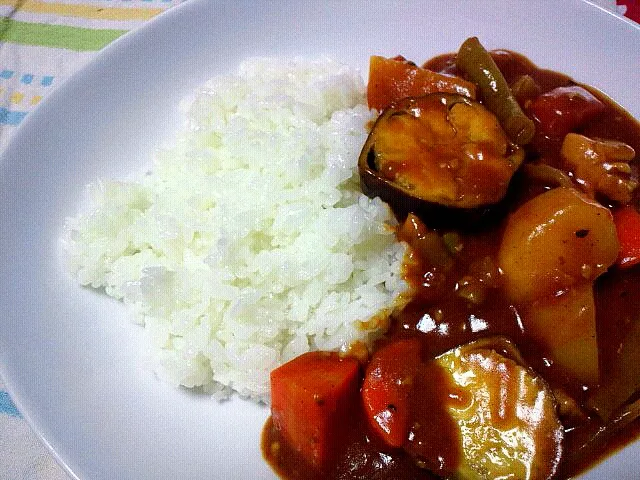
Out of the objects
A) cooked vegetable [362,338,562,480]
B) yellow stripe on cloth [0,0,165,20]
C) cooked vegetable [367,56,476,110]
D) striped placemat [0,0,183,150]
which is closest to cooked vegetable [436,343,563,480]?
cooked vegetable [362,338,562,480]

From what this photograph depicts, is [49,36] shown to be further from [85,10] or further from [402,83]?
[402,83]

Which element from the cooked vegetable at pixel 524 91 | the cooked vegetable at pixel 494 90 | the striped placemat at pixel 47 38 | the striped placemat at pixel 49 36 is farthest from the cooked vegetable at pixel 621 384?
the striped placemat at pixel 49 36

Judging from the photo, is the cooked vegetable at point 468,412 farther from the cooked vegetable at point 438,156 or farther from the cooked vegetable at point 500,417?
the cooked vegetable at point 438,156

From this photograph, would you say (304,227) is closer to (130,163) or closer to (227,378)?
(227,378)

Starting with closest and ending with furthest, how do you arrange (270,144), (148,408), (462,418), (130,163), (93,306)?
(462,418) < (148,408) < (93,306) < (270,144) < (130,163)

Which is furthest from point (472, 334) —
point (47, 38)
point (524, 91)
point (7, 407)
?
point (47, 38)

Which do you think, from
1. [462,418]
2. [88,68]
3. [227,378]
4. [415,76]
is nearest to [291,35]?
[415,76]

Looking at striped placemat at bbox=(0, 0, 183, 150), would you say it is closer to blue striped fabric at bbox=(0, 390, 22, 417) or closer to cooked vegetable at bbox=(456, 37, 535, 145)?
blue striped fabric at bbox=(0, 390, 22, 417)
